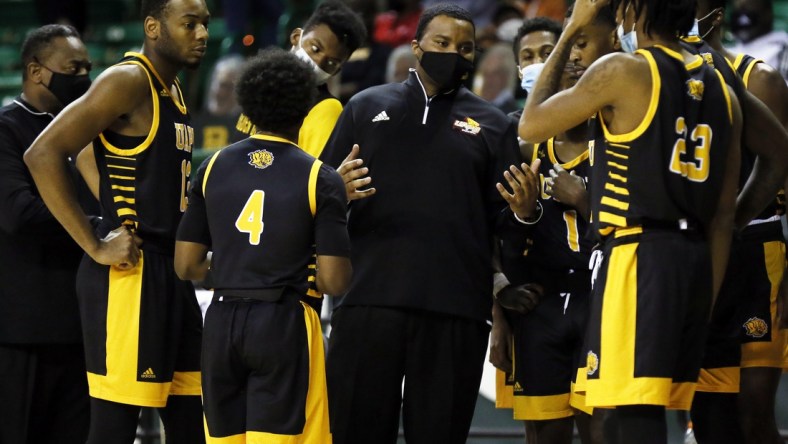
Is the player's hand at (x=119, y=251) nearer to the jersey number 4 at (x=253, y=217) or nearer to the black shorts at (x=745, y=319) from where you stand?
the jersey number 4 at (x=253, y=217)

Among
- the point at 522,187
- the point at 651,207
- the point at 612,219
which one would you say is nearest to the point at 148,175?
the point at 522,187

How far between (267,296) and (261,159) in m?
0.53

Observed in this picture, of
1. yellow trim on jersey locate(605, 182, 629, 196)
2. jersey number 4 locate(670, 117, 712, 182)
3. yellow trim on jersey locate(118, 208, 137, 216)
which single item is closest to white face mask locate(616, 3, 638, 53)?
jersey number 4 locate(670, 117, 712, 182)

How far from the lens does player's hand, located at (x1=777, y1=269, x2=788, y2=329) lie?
535 centimetres

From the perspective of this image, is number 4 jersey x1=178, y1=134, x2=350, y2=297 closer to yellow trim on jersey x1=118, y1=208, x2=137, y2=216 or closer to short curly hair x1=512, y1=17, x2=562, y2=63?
yellow trim on jersey x1=118, y1=208, x2=137, y2=216

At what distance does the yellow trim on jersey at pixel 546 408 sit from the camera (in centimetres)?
527

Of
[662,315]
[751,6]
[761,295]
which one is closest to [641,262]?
[662,315]

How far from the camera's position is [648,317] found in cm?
412

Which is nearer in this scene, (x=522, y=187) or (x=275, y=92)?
(x=275, y=92)

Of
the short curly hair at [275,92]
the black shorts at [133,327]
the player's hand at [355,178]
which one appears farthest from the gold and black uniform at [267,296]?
the black shorts at [133,327]

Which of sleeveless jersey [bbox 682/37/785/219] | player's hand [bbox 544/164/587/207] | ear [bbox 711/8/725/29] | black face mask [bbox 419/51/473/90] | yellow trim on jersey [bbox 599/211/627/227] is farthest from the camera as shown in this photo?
ear [bbox 711/8/725/29]

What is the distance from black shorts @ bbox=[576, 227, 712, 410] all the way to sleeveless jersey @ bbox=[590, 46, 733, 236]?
93 millimetres

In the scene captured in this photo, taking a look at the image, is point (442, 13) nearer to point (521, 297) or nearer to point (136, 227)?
point (521, 297)

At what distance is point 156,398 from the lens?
491cm
